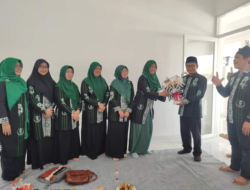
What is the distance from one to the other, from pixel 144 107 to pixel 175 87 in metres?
0.54

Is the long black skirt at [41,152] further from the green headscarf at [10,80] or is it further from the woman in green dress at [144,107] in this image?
the woman in green dress at [144,107]

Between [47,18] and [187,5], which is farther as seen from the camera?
[187,5]

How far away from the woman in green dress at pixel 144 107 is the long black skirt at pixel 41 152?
118cm

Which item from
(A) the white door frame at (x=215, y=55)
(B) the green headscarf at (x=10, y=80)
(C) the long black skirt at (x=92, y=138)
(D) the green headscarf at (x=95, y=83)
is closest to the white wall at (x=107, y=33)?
(A) the white door frame at (x=215, y=55)

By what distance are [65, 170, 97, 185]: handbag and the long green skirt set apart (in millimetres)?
797

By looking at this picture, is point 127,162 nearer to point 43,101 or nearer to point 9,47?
point 43,101

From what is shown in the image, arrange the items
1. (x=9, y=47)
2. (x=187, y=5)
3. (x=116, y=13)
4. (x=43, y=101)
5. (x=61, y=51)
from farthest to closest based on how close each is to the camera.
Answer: (x=187, y=5)
(x=116, y=13)
(x=61, y=51)
(x=9, y=47)
(x=43, y=101)

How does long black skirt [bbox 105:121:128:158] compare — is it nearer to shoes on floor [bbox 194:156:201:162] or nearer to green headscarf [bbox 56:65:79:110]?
green headscarf [bbox 56:65:79:110]

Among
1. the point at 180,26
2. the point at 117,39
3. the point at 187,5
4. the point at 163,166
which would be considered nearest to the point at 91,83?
→ the point at 117,39

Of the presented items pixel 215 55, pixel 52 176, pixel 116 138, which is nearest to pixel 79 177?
pixel 52 176

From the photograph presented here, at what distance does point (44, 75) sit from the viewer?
229 cm

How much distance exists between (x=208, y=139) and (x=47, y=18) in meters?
3.92

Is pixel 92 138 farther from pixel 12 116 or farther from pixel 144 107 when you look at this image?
pixel 12 116

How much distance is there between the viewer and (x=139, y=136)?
2797 millimetres
